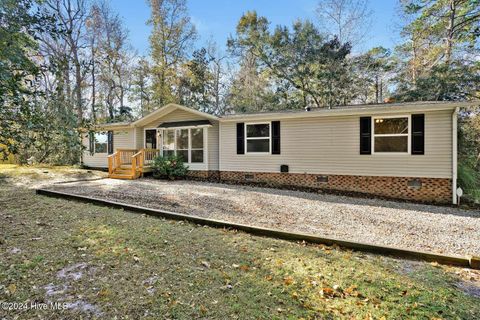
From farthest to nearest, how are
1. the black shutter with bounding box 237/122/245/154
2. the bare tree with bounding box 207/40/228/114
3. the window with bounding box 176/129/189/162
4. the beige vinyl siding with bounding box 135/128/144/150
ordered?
the bare tree with bounding box 207/40/228/114 < the beige vinyl siding with bounding box 135/128/144/150 < the window with bounding box 176/129/189/162 < the black shutter with bounding box 237/122/245/154

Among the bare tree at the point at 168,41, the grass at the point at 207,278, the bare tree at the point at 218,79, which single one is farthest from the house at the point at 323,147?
the bare tree at the point at 218,79

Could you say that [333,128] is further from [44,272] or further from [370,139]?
[44,272]

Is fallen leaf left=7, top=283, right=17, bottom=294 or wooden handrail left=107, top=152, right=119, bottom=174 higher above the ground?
wooden handrail left=107, top=152, right=119, bottom=174

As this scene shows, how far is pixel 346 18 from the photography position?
19547 millimetres

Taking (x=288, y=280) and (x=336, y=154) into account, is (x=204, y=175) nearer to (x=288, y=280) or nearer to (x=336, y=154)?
(x=336, y=154)

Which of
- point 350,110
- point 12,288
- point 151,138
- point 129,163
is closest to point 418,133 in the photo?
point 350,110

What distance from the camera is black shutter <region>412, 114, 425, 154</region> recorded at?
823 centimetres

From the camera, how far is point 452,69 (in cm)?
1370

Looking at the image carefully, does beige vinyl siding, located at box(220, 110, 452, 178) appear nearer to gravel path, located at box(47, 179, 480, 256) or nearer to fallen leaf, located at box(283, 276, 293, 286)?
gravel path, located at box(47, 179, 480, 256)

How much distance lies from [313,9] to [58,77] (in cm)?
2108

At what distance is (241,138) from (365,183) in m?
5.04

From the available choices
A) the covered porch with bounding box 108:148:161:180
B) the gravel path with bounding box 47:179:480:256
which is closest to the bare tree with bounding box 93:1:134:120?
the covered porch with bounding box 108:148:161:180

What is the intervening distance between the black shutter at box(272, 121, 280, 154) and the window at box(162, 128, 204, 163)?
344cm

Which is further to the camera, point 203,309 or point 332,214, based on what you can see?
point 332,214
